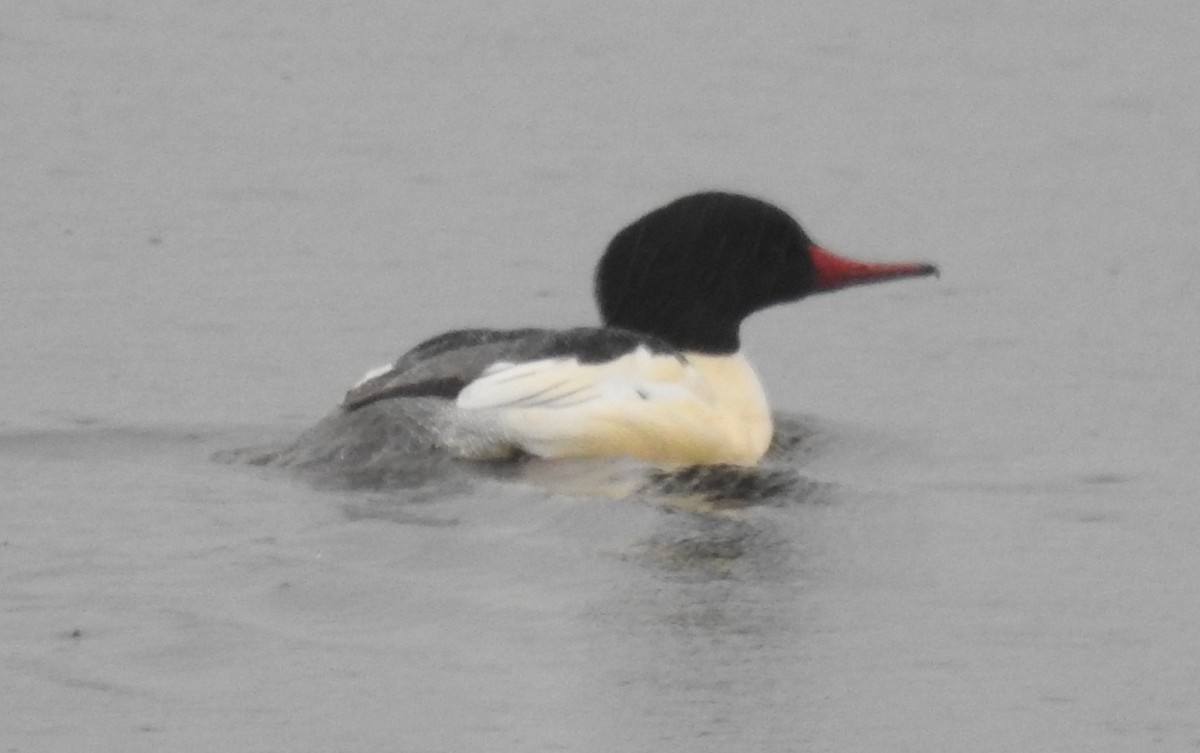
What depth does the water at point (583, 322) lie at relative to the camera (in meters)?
7.55

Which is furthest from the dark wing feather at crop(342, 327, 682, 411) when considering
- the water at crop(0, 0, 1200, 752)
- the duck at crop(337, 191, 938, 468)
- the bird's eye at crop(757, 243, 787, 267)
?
the bird's eye at crop(757, 243, 787, 267)

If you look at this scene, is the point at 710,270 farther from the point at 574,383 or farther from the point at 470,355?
the point at 470,355


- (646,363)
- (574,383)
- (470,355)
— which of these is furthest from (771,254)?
(470,355)

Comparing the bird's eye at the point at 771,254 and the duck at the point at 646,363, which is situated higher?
the bird's eye at the point at 771,254

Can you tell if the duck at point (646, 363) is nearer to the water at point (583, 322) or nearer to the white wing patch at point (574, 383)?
the white wing patch at point (574, 383)

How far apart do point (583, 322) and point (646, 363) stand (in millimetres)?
2862

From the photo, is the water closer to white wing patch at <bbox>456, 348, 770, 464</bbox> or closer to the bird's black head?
white wing patch at <bbox>456, 348, 770, 464</bbox>

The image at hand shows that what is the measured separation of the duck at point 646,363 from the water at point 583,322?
1.15 feet

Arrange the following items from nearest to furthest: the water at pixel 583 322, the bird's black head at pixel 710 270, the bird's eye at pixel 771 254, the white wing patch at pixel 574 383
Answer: the water at pixel 583 322, the white wing patch at pixel 574 383, the bird's black head at pixel 710 270, the bird's eye at pixel 771 254

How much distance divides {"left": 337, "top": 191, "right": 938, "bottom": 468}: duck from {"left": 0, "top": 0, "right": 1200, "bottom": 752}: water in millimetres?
351

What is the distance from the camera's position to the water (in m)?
7.55

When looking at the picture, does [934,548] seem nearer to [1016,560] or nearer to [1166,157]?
[1016,560]

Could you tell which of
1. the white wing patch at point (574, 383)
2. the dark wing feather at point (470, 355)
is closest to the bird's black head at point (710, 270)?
the dark wing feather at point (470, 355)


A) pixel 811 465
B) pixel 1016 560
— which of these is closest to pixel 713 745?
pixel 1016 560
